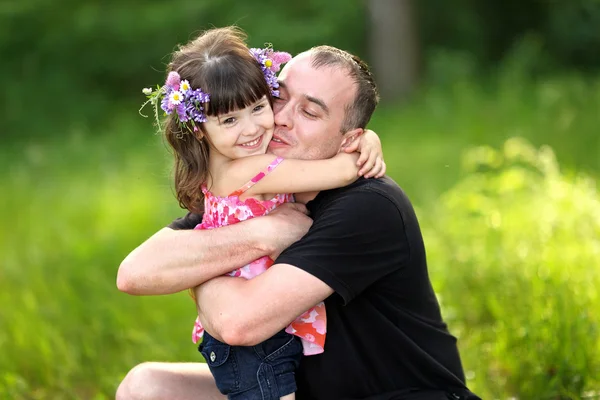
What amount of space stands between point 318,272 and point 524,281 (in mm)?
2224

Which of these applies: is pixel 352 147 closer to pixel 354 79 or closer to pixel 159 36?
pixel 354 79

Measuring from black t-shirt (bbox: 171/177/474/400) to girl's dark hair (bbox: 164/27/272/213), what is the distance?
1.41 ft

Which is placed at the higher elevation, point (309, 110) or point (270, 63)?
point (270, 63)

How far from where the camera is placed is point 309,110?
3.33 metres

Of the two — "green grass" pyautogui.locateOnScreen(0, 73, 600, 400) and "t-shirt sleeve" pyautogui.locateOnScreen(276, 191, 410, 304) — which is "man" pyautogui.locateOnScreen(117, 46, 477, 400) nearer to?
"t-shirt sleeve" pyautogui.locateOnScreen(276, 191, 410, 304)

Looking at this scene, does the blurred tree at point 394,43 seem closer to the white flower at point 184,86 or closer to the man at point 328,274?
the man at point 328,274

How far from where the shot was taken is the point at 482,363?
461 cm

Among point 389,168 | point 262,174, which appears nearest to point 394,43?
point 389,168

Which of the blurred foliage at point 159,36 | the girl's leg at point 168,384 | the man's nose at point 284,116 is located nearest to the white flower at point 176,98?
the man's nose at point 284,116

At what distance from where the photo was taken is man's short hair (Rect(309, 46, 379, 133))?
3.35 metres

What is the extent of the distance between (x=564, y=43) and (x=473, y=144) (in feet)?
23.9

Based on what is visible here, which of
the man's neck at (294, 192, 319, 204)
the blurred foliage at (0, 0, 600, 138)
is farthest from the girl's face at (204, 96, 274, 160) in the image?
the blurred foliage at (0, 0, 600, 138)

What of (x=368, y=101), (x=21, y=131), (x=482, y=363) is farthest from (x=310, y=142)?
(x=21, y=131)

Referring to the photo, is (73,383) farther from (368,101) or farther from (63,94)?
(63,94)
